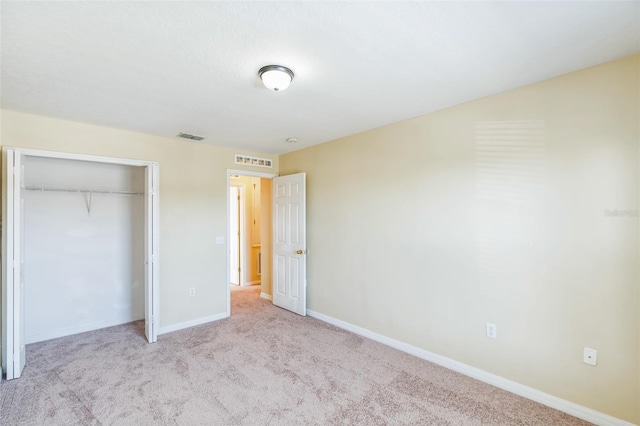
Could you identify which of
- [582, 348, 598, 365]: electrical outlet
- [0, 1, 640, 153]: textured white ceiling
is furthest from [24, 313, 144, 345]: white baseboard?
[582, 348, 598, 365]: electrical outlet

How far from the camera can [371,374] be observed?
2.72 meters

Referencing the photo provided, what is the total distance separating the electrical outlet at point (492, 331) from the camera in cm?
254

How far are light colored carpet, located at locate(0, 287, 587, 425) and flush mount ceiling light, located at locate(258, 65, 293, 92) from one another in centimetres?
242

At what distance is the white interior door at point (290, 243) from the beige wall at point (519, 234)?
1.01 m

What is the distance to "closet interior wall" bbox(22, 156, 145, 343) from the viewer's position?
A: 11.3ft

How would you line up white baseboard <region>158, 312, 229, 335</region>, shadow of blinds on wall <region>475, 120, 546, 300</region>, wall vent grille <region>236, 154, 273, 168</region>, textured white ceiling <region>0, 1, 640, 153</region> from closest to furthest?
textured white ceiling <region>0, 1, 640, 153</region> < shadow of blinds on wall <region>475, 120, 546, 300</region> < white baseboard <region>158, 312, 229, 335</region> < wall vent grille <region>236, 154, 273, 168</region>

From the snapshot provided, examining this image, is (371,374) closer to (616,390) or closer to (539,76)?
(616,390)

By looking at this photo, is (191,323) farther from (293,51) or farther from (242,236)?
(293,51)

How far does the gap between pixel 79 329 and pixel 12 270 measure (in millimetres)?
1499

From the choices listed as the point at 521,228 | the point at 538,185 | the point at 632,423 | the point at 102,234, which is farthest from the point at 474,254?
the point at 102,234

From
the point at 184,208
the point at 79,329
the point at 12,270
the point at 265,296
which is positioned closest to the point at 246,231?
the point at 265,296

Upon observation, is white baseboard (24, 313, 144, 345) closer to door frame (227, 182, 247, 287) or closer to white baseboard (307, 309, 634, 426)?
door frame (227, 182, 247, 287)

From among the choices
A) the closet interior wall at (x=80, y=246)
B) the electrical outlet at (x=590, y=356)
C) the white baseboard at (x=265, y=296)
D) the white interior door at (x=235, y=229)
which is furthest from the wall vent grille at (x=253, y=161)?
the electrical outlet at (x=590, y=356)

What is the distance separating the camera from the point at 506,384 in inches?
96.5
